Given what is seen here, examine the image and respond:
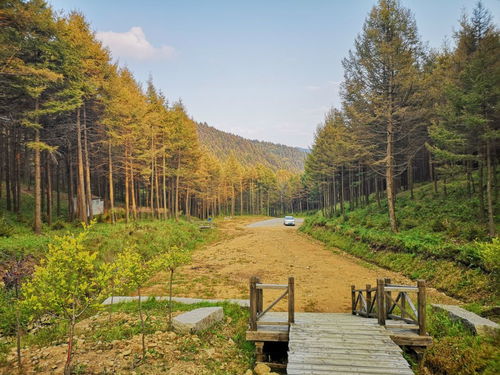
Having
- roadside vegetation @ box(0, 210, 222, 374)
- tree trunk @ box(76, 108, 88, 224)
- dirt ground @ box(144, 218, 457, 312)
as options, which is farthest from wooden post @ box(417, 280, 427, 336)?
tree trunk @ box(76, 108, 88, 224)

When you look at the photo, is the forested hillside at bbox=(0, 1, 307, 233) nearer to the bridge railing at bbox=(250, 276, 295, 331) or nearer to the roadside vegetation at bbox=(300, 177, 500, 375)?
the bridge railing at bbox=(250, 276, 295, 331)

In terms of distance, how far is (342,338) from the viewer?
21.8 ft

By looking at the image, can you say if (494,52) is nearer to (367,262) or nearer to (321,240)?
(367,262)

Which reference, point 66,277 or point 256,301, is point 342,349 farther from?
point 66,277

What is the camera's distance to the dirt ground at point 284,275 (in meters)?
12.2

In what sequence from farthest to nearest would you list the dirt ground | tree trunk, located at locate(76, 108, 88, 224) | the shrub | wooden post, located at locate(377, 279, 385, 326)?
tree trunk, located at locate(76, 108, 88, 224) < the shrub < the dirt ground < wooden post, located at locate(377, 279, 385, 326)

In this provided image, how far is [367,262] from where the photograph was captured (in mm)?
18438

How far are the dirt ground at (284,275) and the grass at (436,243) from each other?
86 centimetres

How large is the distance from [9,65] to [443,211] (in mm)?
28931

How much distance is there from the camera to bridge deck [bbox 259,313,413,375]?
5387mm

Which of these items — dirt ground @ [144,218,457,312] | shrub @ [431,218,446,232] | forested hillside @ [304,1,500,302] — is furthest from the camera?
shrub @ [431,218,446,232]

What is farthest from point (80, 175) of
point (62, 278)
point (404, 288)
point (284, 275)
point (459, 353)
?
point (459, 353)

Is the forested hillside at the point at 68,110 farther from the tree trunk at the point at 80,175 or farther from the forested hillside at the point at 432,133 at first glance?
the forested hillside at the point at 432,133

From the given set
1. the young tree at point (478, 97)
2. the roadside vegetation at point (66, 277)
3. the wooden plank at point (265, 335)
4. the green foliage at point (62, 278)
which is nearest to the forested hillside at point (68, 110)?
the roadside vegetation at point (66, 277)
